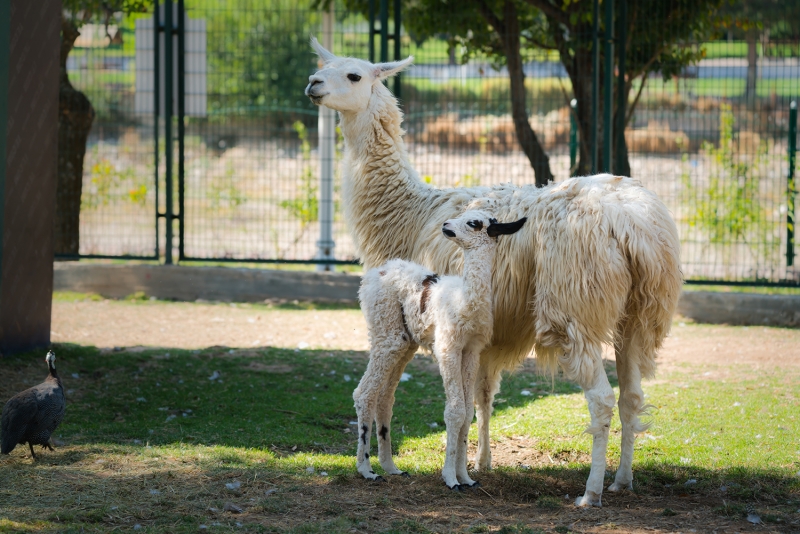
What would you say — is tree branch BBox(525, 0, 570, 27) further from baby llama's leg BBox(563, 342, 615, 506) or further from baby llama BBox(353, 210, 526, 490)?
baby llama's leg BBox(563, 342, 615, 506)

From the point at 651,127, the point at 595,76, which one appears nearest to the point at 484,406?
the point at 595,76

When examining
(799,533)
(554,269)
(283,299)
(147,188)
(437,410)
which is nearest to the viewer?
(799,533)

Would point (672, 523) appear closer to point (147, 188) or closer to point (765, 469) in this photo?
point (765, 469)

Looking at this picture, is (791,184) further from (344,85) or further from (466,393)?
(466,393)

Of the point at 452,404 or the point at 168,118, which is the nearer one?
the point at 452,404

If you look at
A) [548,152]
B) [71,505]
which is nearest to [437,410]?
[71,505]

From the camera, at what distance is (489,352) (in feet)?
16.6

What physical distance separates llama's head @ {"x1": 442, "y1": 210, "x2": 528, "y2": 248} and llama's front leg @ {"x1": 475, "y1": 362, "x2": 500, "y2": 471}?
994mm

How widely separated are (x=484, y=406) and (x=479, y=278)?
114 centimetres

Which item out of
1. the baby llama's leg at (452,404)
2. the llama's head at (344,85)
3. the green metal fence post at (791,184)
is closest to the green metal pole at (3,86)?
the llama's head at (344,85)

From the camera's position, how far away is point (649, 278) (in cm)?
452

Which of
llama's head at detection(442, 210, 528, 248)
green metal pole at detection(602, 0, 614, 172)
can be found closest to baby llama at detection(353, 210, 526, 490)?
llama's head at detection(442, 210, 528, 248)

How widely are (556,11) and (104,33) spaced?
5.69 metres

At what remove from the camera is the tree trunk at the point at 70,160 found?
1099 cm
